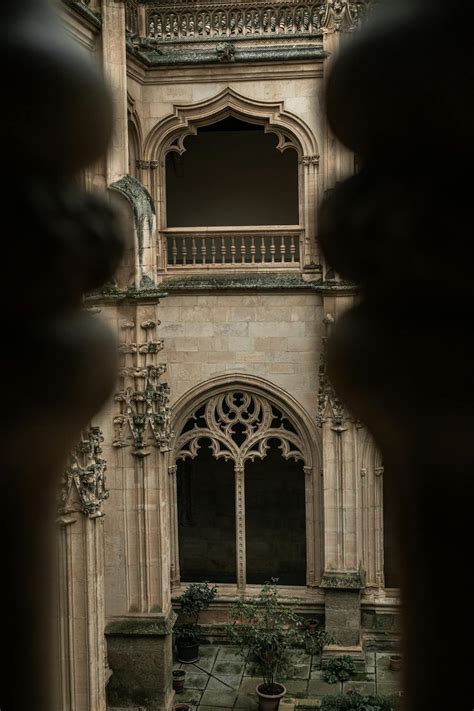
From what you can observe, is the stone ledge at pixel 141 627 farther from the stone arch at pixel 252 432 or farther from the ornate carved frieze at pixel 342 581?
the stone arch at pixel 252 432

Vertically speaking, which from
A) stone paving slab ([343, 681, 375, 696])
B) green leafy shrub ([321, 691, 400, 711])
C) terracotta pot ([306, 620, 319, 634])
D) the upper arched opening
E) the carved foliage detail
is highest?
the upper arched opening

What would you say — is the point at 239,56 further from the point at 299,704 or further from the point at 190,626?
the point at 299,704

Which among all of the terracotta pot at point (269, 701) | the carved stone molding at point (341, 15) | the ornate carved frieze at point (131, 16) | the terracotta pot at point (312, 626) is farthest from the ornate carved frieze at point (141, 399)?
the carved stone molding at point (341, 15)

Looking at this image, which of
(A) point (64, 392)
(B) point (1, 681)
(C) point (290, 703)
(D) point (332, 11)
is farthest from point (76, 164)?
(D) point (332, 11)

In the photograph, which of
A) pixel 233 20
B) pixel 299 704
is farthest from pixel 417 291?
pixel 233 20

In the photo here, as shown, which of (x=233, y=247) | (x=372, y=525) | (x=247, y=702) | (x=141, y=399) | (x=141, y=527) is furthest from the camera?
(x=372, y=525)

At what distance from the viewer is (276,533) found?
66.4ft

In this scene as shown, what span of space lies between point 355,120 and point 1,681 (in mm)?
648

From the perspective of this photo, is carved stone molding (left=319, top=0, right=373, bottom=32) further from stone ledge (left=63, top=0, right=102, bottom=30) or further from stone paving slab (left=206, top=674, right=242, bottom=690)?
stone paving slab (left=206, top=674, right=242, bottom=690)

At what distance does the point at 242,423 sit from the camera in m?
15.5

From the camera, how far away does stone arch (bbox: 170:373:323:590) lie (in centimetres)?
1513

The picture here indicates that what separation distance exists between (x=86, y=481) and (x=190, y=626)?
257 inches

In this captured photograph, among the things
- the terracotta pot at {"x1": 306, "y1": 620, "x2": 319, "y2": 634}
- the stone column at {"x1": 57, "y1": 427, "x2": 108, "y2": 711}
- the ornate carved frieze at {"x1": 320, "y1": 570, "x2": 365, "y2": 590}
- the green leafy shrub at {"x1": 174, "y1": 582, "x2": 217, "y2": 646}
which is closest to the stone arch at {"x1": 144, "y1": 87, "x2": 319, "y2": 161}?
the ornate carved frieze at {"x1": 320, "y1": 570, "x2": 365, "y2": 590}

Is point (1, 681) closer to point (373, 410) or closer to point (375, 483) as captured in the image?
point (373, 410)
